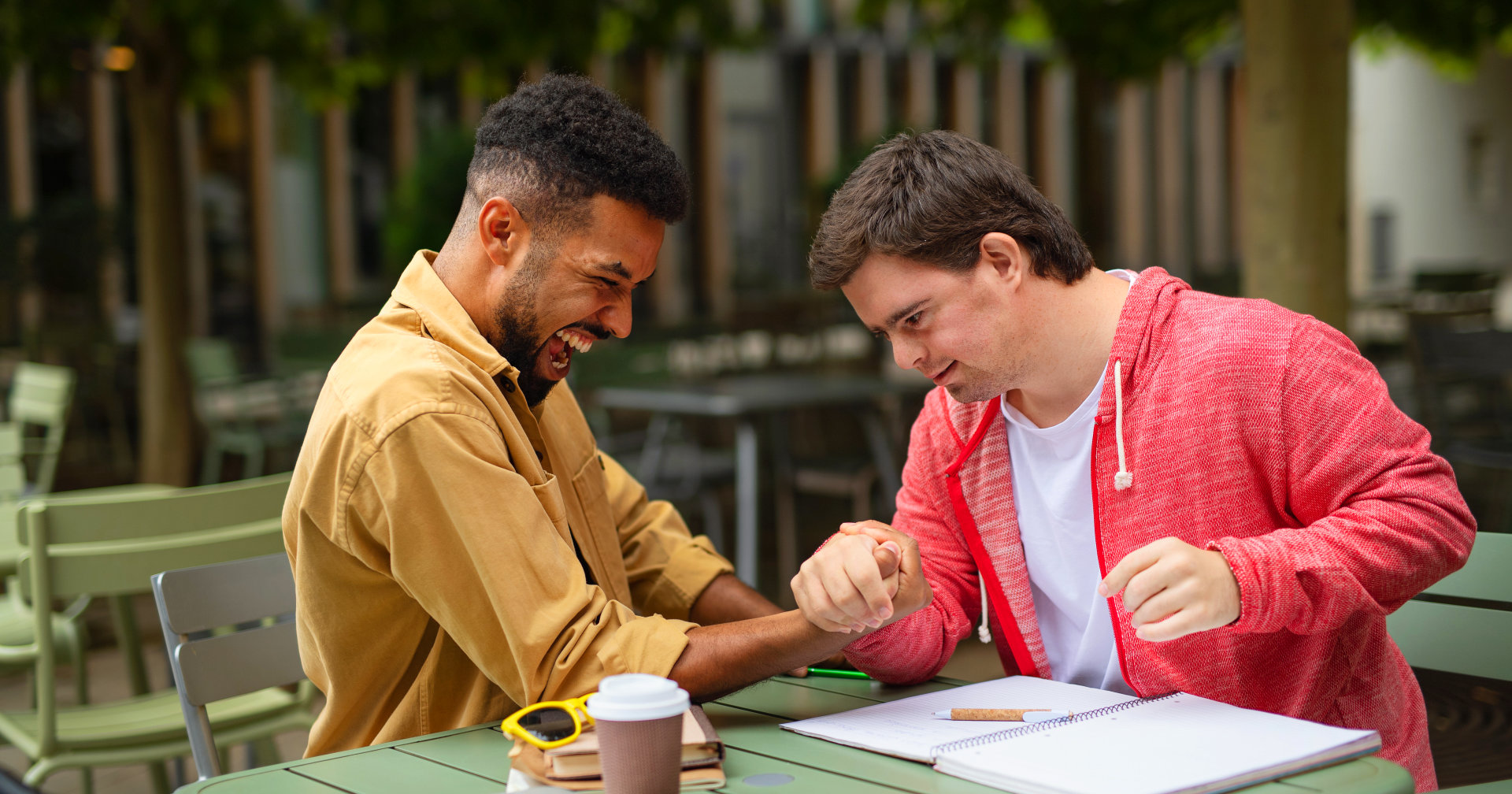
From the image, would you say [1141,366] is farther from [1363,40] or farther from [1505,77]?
[1505,77]

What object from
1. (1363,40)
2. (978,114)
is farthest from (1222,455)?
(978,114)

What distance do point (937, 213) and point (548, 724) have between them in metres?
0.79

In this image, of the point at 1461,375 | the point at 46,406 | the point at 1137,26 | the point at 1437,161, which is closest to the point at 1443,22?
the point at 1137,26

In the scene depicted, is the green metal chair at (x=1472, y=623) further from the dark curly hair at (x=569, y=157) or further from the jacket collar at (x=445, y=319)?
the jacket collar at (x=445, y=319)

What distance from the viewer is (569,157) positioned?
176 cm

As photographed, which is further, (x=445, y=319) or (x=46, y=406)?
(x=46, y=406)

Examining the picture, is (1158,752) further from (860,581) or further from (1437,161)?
(1437,161)

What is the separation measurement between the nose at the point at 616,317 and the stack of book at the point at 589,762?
62cm

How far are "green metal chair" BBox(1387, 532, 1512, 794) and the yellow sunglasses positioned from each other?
130cm

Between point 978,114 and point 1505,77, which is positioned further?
point 1505,77

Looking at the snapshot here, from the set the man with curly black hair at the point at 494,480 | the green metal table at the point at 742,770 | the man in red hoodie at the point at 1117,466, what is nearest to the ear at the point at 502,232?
the man with curly black hair at the point at 494,480

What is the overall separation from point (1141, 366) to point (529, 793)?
96cm

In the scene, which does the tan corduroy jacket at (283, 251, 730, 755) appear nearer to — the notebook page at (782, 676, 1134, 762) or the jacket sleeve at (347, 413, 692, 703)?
the jacket sleeve at (347, 413, 692, 703)

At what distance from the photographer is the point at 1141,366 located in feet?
5.79
